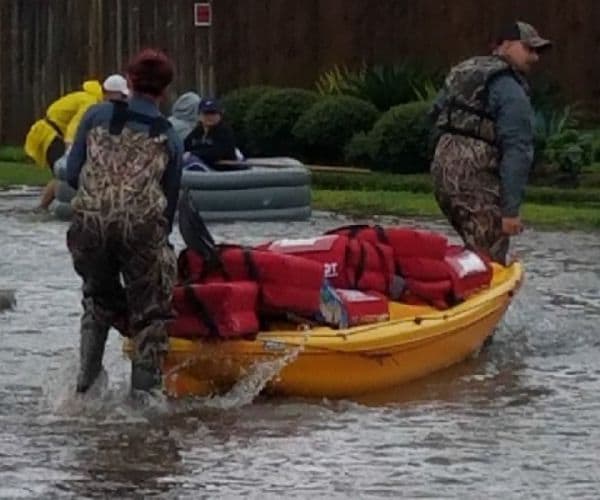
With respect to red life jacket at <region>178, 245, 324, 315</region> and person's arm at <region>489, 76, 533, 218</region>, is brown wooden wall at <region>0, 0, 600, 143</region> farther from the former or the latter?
red life jacket at <region>178, 245, 324, 315</region>

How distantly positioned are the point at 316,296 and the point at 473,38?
15.9 metres

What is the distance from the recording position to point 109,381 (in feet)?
32.7

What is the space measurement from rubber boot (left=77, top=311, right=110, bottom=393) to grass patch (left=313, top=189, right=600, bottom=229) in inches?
361

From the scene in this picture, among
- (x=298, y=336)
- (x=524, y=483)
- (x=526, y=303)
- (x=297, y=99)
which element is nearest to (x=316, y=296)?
(x=298, y=336)

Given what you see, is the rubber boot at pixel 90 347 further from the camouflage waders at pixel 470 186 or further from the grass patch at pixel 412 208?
the grass patch at pixel 412 208

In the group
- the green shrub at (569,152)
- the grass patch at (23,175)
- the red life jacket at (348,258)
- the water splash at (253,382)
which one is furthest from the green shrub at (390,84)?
the water splash at (253,382)

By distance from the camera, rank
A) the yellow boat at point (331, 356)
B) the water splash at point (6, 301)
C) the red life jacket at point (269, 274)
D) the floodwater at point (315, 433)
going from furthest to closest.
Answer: the water splash at point (6, 301), the red life jacket at point (269, 274), the yellow boat at point (331, 356), the floodwater at point (315, 433)

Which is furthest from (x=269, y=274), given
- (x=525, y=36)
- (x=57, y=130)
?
(x=57, y=130)

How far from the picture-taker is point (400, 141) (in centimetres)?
2289

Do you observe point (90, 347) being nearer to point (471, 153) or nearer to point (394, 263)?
point (394, 263)

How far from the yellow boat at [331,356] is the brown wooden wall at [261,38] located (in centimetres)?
1467

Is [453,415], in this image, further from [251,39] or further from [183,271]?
[251,39]

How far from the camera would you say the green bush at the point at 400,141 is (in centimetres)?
2272

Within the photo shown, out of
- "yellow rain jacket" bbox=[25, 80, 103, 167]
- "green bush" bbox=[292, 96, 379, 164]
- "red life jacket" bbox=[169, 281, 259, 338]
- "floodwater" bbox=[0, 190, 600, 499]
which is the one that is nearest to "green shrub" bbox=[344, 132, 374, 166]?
"green bush" bbox=[292, 96, 379, 164]
